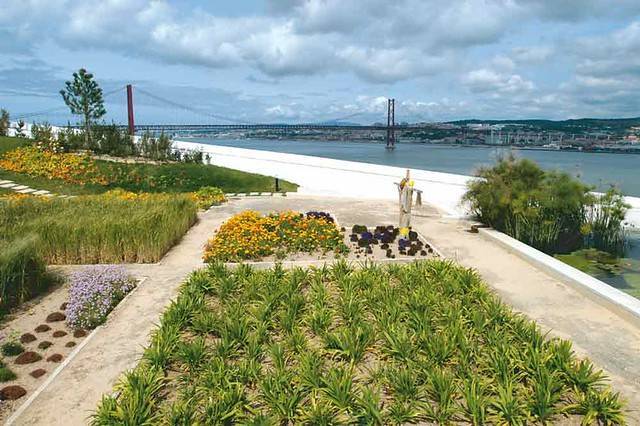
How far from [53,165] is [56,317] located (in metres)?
14.4

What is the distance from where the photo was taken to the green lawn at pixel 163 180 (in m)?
16.0

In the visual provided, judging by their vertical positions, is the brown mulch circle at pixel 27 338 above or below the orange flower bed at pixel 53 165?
below

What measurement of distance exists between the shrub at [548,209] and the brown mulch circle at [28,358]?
8194 millimetres

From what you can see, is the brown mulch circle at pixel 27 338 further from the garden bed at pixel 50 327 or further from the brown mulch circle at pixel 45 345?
the brown mulch circle at pixel 45 345

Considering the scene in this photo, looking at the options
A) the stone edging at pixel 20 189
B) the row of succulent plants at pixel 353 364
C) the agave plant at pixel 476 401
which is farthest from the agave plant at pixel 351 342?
the stone edging at pixel 20 189

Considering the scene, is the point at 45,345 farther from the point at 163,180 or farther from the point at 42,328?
the point at 163,180

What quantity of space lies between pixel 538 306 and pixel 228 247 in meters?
4.89

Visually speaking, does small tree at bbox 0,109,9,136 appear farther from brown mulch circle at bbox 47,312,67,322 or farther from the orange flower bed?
brown mulch circle at bbox 47,312,67,322

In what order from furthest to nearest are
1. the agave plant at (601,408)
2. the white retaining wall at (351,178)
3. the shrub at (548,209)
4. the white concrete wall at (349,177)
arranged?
the white concrete wall at (349,177) < the white retaining wall at (351,178) < the shrub at (548,209) < the agave plant at (601,408)

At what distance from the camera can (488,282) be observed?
666cm

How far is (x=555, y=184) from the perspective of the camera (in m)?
9.23

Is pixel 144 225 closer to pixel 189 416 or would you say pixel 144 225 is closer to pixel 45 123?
pixel 189 416

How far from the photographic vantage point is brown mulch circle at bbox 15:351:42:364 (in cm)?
445

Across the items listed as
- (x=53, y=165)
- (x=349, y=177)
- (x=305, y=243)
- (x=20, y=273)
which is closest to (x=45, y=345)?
(x=20, y=273)
